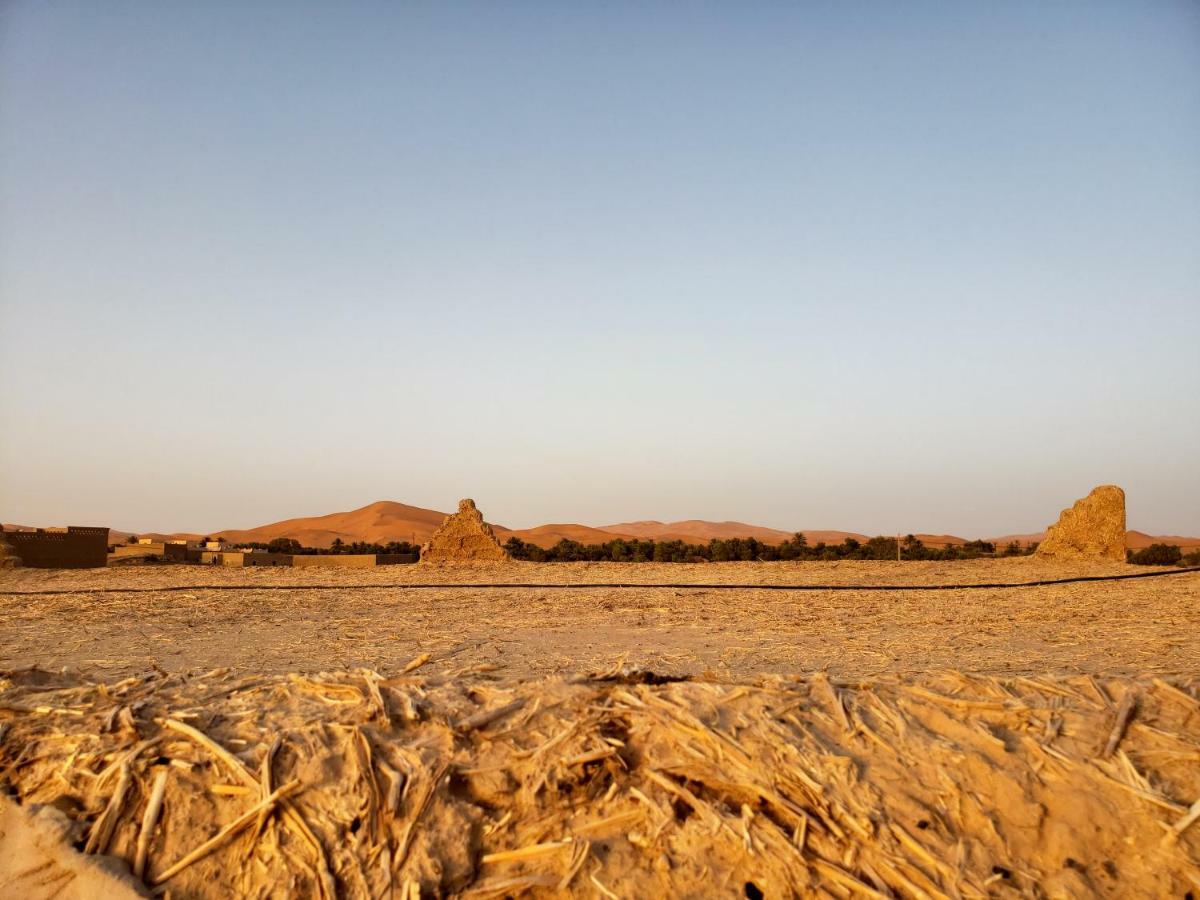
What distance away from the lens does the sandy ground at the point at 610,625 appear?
691 centimetres

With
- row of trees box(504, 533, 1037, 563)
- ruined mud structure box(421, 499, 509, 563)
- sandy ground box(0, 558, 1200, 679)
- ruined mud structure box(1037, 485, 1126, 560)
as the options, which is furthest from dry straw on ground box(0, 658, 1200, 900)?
row of trees box(504, 533, 1037, 563)

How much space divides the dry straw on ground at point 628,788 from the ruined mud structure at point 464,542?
1766 centimetres

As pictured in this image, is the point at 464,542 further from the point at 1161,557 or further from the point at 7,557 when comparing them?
the point at 1161,557

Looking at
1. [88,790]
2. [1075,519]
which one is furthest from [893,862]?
[1075,519]

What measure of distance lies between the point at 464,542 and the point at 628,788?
18.8 metres

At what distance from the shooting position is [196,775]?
388cm

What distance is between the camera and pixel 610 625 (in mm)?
10375

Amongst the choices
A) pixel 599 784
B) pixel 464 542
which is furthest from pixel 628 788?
pixel 464 542

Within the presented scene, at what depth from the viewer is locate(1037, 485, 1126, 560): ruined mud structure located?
20.6m

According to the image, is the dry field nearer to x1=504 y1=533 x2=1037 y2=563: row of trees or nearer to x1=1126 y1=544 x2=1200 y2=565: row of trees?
x1=1126 y1=544 x2=1200 y2=565: row of trees

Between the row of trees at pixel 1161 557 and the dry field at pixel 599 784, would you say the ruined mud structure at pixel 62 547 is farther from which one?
the row of trees at pixel 1161 557

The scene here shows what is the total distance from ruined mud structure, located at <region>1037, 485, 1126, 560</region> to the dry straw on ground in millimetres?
18568

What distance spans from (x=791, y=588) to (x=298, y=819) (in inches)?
497

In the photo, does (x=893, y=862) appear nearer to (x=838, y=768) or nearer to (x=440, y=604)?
(x=838, y=768)
